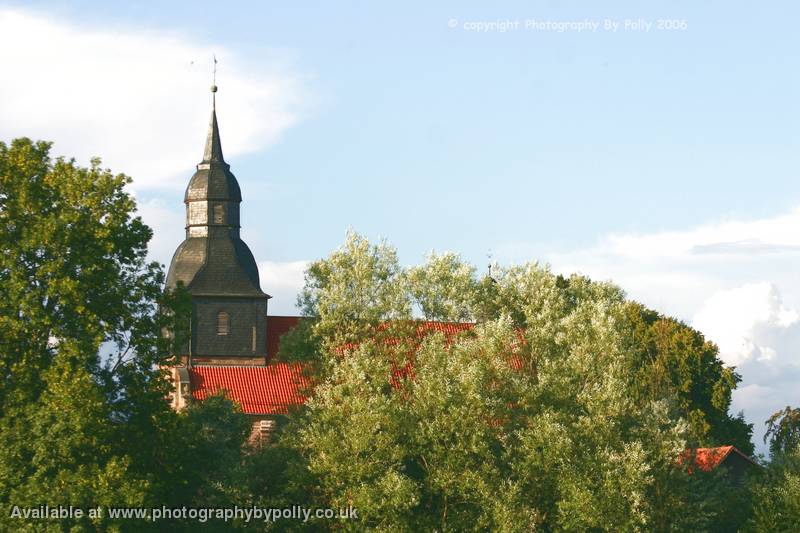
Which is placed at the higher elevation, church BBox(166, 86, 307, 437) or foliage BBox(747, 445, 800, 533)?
church BBox(166, 86, 307, 437)

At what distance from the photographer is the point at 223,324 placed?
247ft

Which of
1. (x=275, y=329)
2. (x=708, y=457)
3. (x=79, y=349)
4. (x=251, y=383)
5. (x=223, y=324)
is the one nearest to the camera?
(x=79, y=349)

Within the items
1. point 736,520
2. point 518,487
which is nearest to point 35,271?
point 518,487

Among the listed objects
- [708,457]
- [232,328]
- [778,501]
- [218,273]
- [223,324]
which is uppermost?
[218,273]

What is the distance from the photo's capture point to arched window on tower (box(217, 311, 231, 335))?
7519 centimetres

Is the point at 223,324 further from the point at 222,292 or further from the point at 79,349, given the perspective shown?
the point at 79,349

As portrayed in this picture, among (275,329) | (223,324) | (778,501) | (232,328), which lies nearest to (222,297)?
(223,324)

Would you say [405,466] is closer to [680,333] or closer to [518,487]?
[518,487]

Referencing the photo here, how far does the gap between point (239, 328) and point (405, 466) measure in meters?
29.0

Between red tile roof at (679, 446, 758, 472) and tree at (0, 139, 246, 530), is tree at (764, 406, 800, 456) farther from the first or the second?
tree at (0, 139, 246, 530)

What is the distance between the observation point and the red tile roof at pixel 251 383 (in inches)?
2840

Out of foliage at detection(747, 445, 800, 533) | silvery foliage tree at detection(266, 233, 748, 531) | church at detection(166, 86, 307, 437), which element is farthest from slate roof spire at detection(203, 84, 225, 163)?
foliage at detection(747, 445, 800, 533)

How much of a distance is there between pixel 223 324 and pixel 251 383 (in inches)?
151

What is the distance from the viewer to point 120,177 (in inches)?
1706
